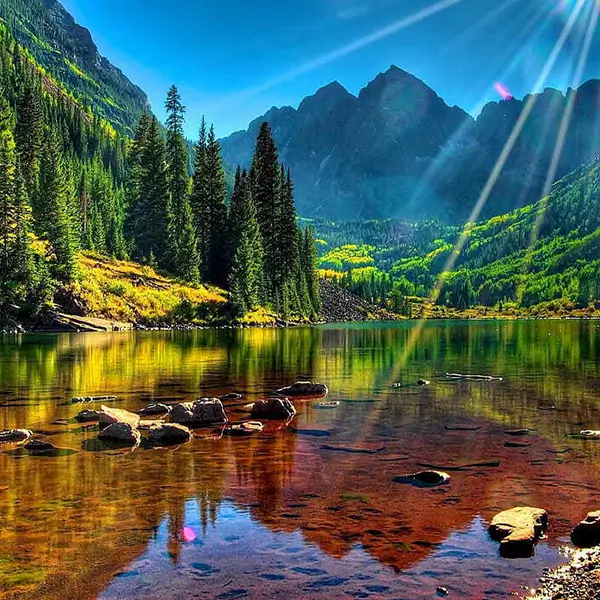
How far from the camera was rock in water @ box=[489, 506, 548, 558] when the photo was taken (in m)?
9.04

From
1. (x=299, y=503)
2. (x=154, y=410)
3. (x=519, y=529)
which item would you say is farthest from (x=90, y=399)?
(x=519, y=529)

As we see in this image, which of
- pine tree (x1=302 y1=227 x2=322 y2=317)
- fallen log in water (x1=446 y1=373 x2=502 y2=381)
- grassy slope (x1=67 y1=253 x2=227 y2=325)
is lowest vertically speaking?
fallen log in water (x1=446 y1=373 x2=502 y2=381)

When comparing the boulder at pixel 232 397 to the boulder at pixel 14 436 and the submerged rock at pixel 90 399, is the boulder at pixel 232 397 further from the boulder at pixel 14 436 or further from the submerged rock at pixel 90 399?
the boulder at pixel 14 436

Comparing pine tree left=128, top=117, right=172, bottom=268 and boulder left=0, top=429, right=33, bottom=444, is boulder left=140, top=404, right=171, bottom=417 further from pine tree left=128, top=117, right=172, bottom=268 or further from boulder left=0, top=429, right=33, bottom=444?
pine tree left=128, top=117, right=172, bottom=268

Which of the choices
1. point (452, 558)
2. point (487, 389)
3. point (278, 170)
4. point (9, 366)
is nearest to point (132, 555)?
point (452, 558)

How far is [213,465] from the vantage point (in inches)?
555

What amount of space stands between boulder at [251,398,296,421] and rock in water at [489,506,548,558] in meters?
10.9

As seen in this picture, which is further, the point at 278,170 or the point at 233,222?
the point at 278,170

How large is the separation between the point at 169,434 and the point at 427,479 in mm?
7727

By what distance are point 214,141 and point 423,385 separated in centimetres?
10302

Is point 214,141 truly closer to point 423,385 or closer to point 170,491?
point 423,385

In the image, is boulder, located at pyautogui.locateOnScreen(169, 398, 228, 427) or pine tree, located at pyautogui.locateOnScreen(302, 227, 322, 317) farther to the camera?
pine tree, located at pyautogui.locateOnScreen(302, 227, 322, 317)

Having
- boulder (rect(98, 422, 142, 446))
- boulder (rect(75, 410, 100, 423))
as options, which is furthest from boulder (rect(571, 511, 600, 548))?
boulder (rect(75, 410, 100, 423))

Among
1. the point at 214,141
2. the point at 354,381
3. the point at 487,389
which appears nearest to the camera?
the point at 487,389
